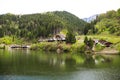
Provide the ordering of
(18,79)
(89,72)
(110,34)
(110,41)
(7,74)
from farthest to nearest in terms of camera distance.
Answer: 1. (110,34)
2. (110,41)
3. (89,72)
4. (7,74)
5. (18,79)

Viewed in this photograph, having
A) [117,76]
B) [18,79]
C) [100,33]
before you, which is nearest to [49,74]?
[18,79]

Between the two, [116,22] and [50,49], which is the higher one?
[116,22]

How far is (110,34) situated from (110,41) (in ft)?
80.6

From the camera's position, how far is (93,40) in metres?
164

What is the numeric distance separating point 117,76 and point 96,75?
5.96m

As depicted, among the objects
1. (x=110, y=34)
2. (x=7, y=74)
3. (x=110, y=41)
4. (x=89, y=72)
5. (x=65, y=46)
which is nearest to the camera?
(x=7, y=74)

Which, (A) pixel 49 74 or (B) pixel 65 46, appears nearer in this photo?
(A) pixel 49 74

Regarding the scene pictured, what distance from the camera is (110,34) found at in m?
183

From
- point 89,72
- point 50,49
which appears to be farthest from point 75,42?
point 89,72

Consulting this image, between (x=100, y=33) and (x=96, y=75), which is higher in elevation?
(x=100, y=33)

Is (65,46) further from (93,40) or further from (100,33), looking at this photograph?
(100,33)

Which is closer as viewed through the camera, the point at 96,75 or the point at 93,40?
the point at 96,75

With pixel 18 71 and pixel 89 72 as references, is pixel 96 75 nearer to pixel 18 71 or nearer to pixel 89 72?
pixel 89 72

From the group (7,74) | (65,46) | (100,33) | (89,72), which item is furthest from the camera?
(100,33)
